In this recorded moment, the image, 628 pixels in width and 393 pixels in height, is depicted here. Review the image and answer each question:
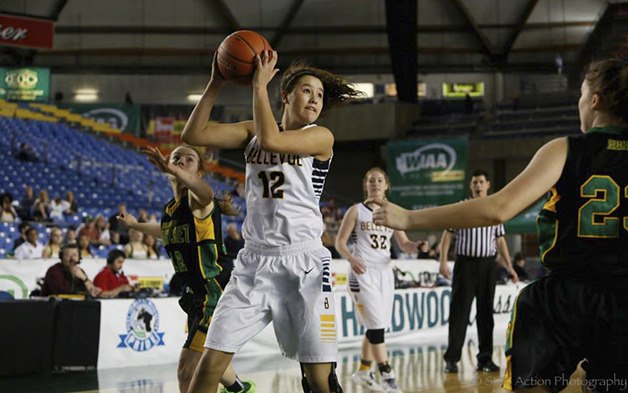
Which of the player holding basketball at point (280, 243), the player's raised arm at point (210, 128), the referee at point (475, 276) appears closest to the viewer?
the player holding basketball at point (280, 243)

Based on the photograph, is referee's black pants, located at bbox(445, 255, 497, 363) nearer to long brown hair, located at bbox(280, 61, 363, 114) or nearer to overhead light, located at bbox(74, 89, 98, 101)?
long brown hair, located at bbox(280, 61, 363, 114)

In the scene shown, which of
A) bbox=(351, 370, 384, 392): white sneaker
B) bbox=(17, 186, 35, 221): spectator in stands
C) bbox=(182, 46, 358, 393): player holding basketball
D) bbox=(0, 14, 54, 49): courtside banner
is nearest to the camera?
bbox=(182, 46, 358, 393): player holding basketball

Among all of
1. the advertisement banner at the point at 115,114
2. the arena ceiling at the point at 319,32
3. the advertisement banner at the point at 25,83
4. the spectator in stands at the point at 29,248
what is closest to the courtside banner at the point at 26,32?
the advertisement banner at the point at 25,83

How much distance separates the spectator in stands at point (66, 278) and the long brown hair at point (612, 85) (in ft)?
25.6

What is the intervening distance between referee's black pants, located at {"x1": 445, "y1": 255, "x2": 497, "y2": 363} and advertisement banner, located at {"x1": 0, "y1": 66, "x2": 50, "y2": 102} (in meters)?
21.8

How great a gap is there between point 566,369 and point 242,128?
2296 mm

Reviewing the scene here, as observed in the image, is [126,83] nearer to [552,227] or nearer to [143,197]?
[143,197]

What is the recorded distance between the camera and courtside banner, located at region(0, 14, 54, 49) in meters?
26.0

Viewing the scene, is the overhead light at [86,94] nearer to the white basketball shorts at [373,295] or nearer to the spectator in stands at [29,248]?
the spectator in stands at [29,248]

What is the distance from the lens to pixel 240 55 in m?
4.39

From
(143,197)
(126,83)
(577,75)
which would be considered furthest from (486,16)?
(143,197)

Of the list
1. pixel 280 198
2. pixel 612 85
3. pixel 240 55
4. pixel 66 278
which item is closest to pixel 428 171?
pixel 66 278

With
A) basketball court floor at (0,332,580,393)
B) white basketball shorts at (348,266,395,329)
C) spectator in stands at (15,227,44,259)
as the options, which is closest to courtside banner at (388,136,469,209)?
spectator in stands at (15,227,44,259)

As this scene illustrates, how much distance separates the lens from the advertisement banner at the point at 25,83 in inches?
1107
